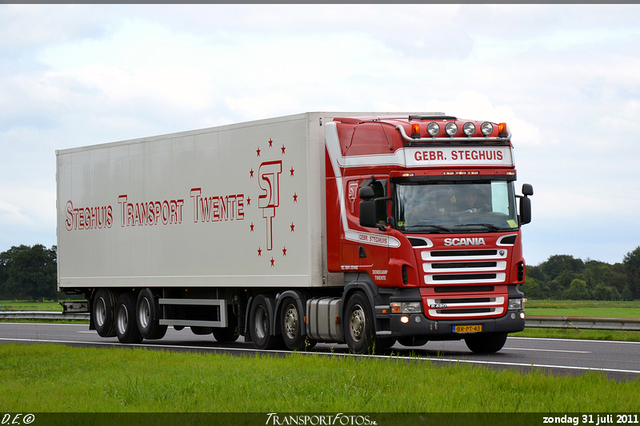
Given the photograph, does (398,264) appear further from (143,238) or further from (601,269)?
(601,269)

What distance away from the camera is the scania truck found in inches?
645

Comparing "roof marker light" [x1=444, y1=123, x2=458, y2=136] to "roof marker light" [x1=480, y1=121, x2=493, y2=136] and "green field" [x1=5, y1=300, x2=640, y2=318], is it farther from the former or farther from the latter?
"green field" [x1=5, y1=300, x2=640, y2=318]

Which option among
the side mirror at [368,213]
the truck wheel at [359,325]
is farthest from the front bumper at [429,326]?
the side mirror at [368,213]

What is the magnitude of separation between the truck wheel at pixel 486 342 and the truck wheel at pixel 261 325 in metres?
3.82

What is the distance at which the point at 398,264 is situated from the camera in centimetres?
1622

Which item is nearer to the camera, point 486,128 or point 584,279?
point 486,128

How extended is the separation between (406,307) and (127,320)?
957 cm

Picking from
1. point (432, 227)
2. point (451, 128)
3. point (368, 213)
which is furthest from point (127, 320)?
point (451, 128)

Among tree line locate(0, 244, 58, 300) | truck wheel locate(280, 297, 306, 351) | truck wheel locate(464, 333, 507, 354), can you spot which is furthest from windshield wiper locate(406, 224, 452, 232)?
tree line locate(0, 244, 58, 300)

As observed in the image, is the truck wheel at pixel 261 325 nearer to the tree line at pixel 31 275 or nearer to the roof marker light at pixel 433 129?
the roof marker light at pixel 433 129

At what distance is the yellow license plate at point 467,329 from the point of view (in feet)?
53.8

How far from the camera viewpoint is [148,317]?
23.1 m

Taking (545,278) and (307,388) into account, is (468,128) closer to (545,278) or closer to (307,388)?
(307,388)

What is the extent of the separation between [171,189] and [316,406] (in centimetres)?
1290
